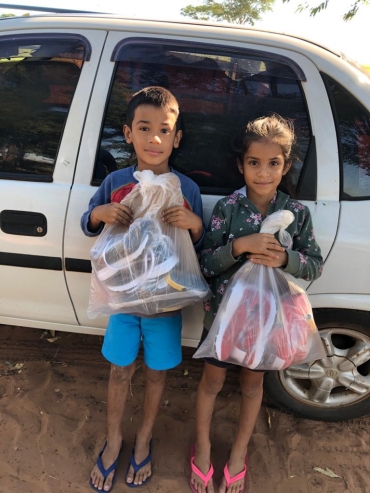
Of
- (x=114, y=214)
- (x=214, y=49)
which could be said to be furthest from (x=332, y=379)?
(x=214, y=49)

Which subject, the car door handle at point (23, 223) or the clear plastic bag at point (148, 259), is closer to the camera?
the clear plastic bag at point (148, 259)

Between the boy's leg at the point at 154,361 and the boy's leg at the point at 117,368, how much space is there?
0.19 ft

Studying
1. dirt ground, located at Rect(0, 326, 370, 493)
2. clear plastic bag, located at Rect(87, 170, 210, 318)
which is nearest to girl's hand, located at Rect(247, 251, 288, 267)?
clear plastic bag, located at Rect(87, 170, 210, 318)

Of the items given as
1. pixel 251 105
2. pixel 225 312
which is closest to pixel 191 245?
pixel 225 312

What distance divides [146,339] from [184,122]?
1030mm

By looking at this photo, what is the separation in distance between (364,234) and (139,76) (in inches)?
50.9

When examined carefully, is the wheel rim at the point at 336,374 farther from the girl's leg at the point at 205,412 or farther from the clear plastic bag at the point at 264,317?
the clear plastic bag at the point at 264,317

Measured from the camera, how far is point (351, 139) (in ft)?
5.99

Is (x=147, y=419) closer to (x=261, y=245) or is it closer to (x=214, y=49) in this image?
(x=261, y=245)

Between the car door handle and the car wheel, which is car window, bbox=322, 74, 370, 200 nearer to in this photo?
the car wheel

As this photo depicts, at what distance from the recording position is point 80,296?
6.82ft

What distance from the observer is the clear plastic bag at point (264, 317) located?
1527mm

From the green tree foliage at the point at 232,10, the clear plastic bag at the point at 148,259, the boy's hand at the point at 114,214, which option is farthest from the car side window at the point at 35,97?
the green tree foliage at the point at 232,10

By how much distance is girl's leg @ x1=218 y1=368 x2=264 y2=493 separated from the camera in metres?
1.84
